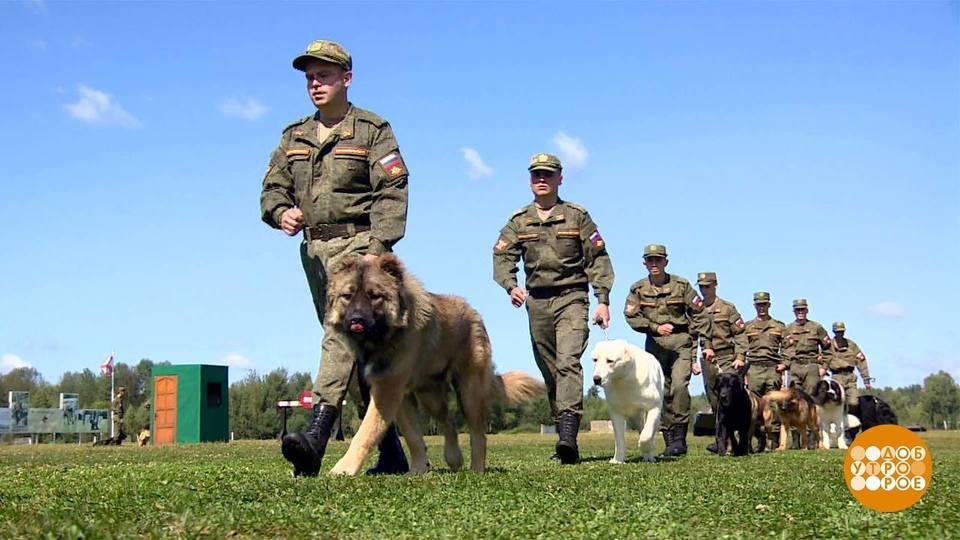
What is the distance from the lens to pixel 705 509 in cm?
464

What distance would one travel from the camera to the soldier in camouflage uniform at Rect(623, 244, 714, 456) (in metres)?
13.5

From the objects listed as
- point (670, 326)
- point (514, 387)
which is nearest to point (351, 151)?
point (514, 387)

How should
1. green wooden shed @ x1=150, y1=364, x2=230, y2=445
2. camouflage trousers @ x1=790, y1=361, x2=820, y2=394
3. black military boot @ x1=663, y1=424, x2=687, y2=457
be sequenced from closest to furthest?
black military boot @ x1=663, y1=424, x2=687, y2=457 < camouflage trousers @ x1=790, y1=361, x2=820, y2=394 < green wooden shed @ x1=150, y1=364, x2=230, y2=445

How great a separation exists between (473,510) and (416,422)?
10.7ft

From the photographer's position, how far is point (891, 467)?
3.82 meters

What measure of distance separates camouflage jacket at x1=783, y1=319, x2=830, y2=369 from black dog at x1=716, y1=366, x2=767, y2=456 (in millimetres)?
8529

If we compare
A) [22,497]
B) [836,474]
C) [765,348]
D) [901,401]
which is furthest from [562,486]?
[901,401]

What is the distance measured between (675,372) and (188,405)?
16.9m

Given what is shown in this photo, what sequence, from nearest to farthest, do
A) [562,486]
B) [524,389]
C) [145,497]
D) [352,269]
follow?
[145,497] → [562,486] → [352,269] → [524,389]

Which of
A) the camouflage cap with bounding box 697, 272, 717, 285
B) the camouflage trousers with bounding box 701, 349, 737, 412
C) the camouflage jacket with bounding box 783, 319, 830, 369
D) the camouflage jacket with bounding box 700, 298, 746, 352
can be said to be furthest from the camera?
the camouflage jacket with bounding box 783, 319, 830, 369

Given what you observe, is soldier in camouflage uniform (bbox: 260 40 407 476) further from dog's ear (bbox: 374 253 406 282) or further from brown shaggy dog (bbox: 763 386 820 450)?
brown shaggy dog (bbox: 763 386 820 450)

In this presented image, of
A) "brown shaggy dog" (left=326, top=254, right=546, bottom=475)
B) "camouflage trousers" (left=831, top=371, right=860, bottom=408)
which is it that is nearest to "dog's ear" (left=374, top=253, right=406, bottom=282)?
"brown shaggy dog" (left=326, top=254, right=546, bottom=475)

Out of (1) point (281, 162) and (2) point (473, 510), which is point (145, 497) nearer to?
(2) point (473, 510)

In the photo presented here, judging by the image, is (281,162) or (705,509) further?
(281,162)
